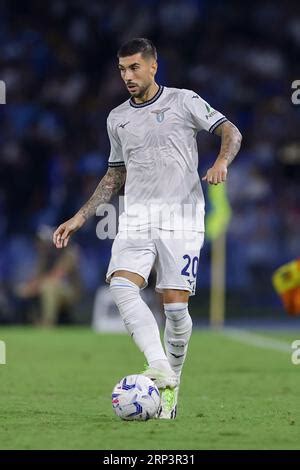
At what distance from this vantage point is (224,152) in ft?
22.1

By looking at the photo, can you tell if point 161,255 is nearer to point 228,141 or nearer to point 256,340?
point 228,141

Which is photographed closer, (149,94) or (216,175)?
(216,175)

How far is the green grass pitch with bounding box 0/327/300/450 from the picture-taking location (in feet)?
18.3

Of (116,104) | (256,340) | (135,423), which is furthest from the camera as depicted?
(116,104)

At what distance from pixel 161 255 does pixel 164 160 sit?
546mm

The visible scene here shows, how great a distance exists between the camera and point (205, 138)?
70.8ft

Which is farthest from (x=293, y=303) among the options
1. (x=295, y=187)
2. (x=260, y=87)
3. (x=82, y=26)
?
(x=82, y=26)

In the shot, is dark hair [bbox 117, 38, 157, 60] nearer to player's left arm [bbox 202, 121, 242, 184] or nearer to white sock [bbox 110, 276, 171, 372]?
player's left arm [bbox 202, 121, 242, 184]

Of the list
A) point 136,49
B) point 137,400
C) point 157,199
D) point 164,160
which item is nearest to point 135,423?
point 137,400

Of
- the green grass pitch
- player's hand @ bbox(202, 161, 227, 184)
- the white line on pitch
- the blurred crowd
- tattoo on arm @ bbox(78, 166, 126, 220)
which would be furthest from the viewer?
the blurred crowd

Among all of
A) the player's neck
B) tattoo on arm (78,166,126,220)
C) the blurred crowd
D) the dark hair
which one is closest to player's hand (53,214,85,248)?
tattoo on arm (78,166,126,220)

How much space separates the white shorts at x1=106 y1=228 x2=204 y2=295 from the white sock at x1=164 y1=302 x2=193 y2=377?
Result: 4.8 inches

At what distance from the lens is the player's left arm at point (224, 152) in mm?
6445

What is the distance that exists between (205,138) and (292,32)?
10.5 ft
